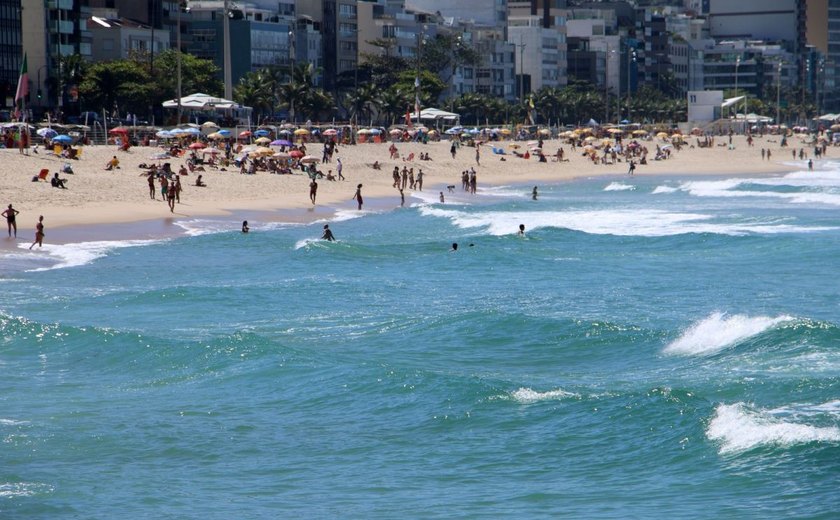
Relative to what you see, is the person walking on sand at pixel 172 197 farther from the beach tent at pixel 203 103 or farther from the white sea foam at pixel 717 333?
the white sea foam at pixel 717 333

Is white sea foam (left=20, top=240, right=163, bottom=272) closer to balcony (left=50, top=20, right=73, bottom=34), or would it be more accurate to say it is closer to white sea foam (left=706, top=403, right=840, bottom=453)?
white sea foam (left=706, top=403, right=840, bottom=453)

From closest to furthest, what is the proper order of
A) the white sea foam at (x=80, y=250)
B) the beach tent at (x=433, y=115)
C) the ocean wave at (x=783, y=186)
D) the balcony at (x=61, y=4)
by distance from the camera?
the white sea foam at (x=80, y=250) → the ocean wave at (x=783, y=186) → the balcony at (x=61, y=4) → the beach tent at (x=433, y=115)

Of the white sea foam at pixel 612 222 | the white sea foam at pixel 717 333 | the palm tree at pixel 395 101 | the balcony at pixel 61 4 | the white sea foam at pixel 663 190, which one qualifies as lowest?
the white sea foam at pixel 717 333

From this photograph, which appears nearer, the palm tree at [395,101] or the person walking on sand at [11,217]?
the person walking on sand at [11,217]

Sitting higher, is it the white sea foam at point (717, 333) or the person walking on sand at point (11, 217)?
the person walking on sand at point (11, 217)

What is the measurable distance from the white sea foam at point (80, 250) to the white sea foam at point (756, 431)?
19.4m

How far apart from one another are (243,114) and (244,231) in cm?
5427

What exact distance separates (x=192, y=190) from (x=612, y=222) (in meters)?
15.4

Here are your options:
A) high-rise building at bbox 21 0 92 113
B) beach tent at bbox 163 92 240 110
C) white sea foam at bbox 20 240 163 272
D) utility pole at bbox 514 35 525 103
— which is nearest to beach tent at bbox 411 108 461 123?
high-rise building at bbox 21 0 92 113

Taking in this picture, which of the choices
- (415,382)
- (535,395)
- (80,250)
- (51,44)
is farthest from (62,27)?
(535,395)

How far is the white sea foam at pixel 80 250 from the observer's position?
3331 cm

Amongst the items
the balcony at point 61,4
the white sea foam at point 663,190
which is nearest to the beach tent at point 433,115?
the balcony at point 61,4

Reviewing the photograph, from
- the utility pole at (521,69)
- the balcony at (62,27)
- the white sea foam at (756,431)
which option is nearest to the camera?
the white sea foam at (756,431)

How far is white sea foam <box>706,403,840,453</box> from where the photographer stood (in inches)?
629
